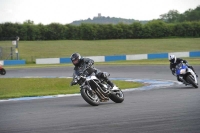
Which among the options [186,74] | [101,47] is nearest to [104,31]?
[101,47]

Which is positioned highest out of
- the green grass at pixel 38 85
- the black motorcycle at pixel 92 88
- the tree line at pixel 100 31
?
the tree line at pixel 100 31

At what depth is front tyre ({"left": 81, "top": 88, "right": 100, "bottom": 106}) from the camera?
10617mm

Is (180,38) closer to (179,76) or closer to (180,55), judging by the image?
(180,55)

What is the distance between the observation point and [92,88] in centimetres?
1082

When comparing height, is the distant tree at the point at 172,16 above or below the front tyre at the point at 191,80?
above

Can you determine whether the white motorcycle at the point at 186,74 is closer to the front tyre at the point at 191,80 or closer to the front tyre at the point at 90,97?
the front tyre at the point at 191,80

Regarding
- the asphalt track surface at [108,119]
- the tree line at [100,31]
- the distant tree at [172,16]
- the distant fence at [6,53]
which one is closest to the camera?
the asphalt track surface at [108,119]

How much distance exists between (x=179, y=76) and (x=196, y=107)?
21.9 ft

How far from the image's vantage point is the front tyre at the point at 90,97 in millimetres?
10617

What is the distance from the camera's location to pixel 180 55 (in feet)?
129

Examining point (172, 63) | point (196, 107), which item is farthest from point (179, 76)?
point (196, 107)

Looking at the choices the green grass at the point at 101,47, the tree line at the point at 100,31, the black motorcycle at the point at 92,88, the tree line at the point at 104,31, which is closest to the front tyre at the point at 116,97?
the black motorcycle at the point at 92,88

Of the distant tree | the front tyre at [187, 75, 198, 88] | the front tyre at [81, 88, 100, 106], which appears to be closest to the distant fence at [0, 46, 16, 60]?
the front tyre at [187, 75, 198, 88]

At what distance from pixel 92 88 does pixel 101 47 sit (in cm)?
4124
